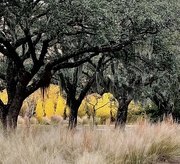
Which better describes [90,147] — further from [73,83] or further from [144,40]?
[73,83]

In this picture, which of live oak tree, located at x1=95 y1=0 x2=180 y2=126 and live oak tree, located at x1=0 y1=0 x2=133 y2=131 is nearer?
live oak tree, located at x1=0 y1=0 x2=133 y2=131

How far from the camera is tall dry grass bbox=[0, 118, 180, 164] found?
26.3 feet

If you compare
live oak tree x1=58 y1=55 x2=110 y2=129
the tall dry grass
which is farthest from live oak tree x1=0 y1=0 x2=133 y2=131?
live oak tree x1=58 y1=55 x2=110 y2=129

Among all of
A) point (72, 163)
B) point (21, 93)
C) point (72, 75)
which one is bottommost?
point (72, 163)

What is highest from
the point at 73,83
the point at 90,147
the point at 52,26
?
the point at 52,26

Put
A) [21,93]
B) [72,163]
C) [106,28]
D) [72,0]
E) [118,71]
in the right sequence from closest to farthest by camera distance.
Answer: [72,163] → [72,0] → [106,28] → [21,93] → [118,71]

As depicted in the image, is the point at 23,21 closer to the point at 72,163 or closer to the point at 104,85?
the point at 72,163

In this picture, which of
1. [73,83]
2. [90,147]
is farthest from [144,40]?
[73,83]

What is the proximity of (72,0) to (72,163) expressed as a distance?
171 inches

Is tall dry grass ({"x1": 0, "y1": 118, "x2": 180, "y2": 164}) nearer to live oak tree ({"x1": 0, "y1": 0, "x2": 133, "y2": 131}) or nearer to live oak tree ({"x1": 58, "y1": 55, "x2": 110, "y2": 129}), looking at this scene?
live oak tree ({"x1": 0, "y1": 0, "x2": 133, "y2": 131})

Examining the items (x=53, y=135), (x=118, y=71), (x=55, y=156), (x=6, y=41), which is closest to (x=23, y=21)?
(x=6, y=41)

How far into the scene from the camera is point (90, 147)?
29.9ft

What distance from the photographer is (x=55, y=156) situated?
827 cm

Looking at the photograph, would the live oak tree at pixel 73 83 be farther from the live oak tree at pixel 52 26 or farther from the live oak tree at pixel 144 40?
the live oak tree at pixel 52 26
